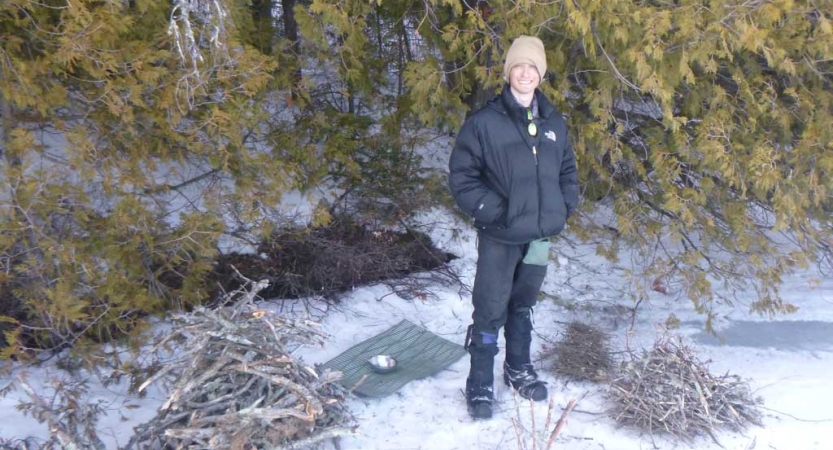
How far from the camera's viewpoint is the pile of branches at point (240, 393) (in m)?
2.73

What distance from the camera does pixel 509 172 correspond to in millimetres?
3090

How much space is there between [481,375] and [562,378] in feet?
2.07

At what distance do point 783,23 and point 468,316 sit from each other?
2.65 m

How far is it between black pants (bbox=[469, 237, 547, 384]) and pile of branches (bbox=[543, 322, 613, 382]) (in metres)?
0.48

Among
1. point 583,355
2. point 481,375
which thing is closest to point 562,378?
point 583,355

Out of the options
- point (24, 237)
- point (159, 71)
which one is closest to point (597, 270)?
point (159, 71)

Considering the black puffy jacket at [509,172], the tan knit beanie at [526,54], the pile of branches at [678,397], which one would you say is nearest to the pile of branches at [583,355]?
the pile of branches at [678,397]

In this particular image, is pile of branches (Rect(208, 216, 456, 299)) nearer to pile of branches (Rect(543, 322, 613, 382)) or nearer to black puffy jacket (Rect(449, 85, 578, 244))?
pile of branches (Rect(543, 322, 613, 382))

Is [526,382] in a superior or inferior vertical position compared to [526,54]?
inferior

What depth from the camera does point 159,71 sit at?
3301 millimetres

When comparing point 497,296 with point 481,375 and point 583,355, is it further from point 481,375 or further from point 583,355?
point 583,355

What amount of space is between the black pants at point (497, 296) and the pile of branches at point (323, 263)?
1410mm

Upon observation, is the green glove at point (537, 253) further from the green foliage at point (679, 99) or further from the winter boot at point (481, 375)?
the green foliage at point (679, 99)

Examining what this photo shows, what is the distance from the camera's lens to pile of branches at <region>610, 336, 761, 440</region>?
10.5ft
